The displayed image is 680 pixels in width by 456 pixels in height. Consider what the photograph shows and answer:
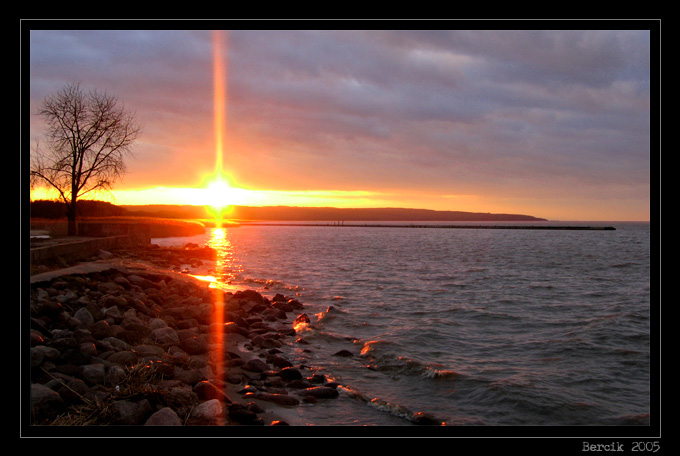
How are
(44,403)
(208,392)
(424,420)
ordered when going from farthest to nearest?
(424,420)
(208,392)
(44,403)

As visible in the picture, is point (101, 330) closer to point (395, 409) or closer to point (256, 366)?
point (256, 366)

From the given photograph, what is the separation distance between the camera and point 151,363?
6.86 meters

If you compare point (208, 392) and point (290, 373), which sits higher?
point (208, 392)

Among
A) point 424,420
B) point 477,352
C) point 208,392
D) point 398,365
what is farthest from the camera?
point 477,352

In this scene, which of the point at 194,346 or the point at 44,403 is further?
the point at 194,346

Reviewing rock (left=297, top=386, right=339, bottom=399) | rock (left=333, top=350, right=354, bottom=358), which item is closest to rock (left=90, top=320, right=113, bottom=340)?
rock (left=297, top=386, right=339, bottom=399)

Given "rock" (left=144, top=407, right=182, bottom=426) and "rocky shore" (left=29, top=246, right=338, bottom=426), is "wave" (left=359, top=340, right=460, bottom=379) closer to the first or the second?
"rocky shore" (left=29, top=246, right=338, bottom=426)

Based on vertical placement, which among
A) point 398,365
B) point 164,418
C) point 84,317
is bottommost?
point 398,365

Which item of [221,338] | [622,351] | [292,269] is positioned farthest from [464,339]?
[292,269]

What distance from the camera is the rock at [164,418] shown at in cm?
536

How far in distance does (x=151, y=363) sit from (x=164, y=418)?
5.41 ft

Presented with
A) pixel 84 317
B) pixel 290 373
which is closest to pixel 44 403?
pixel 84 317

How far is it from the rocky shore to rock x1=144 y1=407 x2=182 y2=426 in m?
0.01

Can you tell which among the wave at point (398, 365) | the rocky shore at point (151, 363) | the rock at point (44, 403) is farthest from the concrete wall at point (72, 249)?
the wave at point (398, 365)
